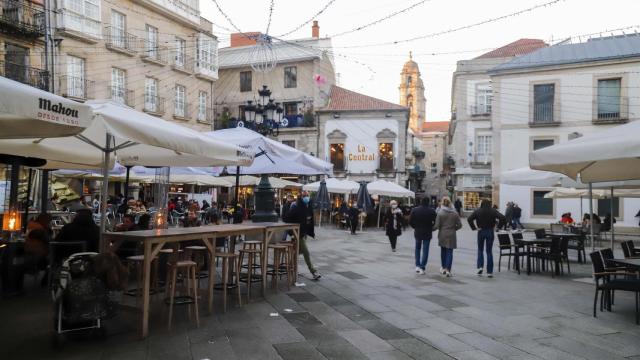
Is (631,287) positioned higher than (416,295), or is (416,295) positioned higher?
(631,287)

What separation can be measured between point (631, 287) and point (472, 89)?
98.9 feet

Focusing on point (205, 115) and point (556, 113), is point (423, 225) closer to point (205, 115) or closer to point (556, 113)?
point (556, 113)

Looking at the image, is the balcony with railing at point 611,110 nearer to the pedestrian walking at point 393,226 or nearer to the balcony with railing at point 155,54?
the pedestrian walking at point 393,226

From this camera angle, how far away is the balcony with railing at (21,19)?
17914 mm

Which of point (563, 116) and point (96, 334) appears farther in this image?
point (563, 116)

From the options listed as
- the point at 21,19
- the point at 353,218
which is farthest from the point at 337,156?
the point at 21,19

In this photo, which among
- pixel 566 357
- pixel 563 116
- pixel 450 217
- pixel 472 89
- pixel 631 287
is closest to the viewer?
pixel 566 357

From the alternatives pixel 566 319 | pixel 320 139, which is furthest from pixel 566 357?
pixel 320 139

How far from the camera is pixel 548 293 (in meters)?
7.72

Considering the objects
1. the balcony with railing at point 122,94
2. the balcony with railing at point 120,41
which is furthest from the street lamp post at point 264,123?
the balcony with railing at point 120,41

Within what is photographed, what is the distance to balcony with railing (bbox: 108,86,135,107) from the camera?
22578mm

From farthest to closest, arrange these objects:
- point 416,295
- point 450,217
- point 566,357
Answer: point 450,217 → point 416,295 → point 566,357

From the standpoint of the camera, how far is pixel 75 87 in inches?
A: 817

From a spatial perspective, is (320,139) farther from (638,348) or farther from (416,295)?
(638,348)
